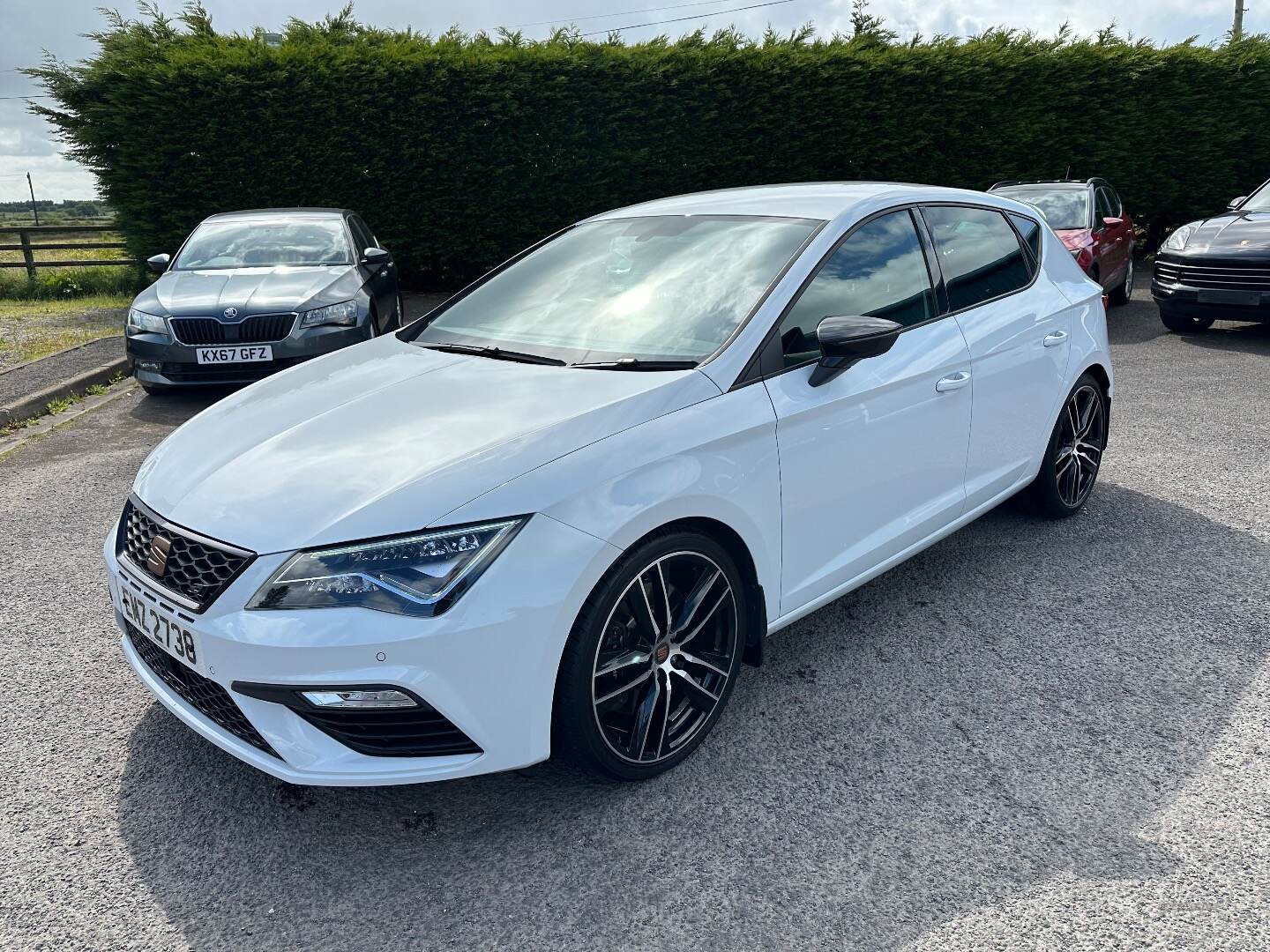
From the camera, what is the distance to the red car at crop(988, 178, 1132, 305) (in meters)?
10.4

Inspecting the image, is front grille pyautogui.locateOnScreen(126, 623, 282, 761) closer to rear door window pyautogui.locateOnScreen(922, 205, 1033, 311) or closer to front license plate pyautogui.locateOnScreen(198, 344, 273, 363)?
rear door window pyautogui.locateOnScreen(922, 205, 1033, 311)

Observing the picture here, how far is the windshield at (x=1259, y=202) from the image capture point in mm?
10137

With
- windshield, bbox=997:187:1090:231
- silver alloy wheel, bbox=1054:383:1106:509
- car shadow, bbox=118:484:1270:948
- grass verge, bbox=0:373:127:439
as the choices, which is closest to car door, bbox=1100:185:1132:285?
windshield, bbox=997:187:1090:231

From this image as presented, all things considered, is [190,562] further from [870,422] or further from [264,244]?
[264,244]

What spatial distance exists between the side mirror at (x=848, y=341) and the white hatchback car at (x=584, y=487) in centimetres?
1

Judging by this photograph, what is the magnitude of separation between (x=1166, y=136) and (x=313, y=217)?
1386cm

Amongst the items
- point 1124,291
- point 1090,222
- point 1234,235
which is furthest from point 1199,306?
point 1124,291

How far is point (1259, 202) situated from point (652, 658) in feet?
34.4

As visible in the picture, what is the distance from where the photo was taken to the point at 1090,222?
10633 mm

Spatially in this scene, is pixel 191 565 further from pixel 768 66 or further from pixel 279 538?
pixel 768 66

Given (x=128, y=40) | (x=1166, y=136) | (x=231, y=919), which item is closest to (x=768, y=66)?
(x=1166, y=136)

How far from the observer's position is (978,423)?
3914 mm

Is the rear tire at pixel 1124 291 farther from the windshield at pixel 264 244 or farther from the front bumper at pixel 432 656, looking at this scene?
the front bumper at pixel 432 656

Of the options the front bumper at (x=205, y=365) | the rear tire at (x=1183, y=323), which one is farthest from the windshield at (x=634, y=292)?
the rear tire at (x=1183, y=323)
